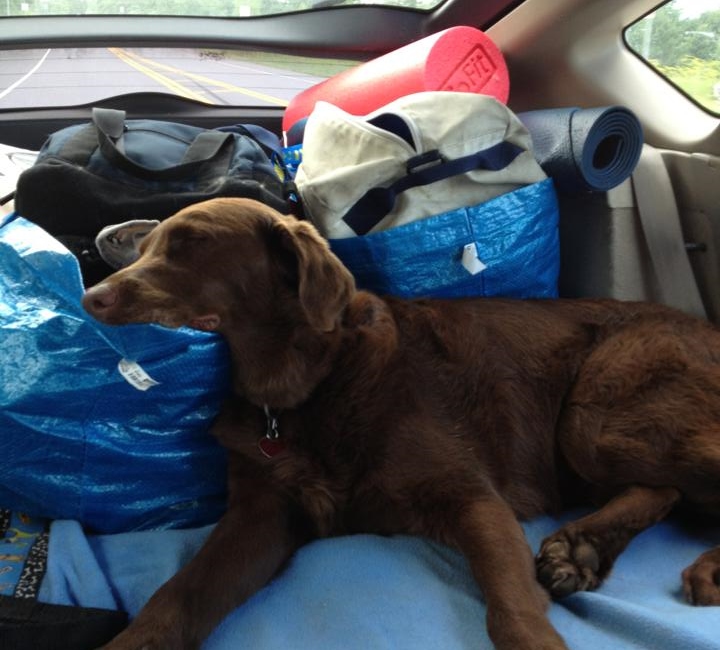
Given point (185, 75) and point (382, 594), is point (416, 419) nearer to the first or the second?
point (382, 594)

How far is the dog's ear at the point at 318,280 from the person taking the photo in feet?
5.51

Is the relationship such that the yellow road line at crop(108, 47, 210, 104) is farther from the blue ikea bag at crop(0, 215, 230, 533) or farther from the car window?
the car window

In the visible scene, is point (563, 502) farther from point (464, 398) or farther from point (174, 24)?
point (174, 24)

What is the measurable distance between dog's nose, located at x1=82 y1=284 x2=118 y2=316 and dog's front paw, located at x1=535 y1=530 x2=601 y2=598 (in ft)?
3.66

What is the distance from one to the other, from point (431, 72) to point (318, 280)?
4.29 ft

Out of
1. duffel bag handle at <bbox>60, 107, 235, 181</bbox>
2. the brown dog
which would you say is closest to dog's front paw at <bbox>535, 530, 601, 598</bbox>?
→ the brown dog

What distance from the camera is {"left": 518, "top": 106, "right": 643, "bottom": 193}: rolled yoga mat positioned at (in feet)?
7.77

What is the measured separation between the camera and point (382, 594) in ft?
5.49

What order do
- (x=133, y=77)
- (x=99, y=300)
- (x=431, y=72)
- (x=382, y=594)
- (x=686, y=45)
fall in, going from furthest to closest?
(x=133, y=77)
(x=686, y=45)
(x=431, y=72)
(x=382, y=594)
(x=99, y=300)

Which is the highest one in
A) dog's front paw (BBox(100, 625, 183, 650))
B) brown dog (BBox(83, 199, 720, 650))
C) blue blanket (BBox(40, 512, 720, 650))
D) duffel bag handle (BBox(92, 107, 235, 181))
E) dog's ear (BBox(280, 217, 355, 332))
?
duffel bag handle (BBox(92, 107, 235, 181))

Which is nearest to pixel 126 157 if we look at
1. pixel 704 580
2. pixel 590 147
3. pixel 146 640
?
pixel 146 640

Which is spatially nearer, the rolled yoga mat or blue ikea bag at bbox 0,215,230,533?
blue ikea bag at bbox 0,215,230,533

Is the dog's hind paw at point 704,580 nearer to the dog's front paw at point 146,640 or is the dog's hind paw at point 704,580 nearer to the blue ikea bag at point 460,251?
the blue ikea bag at point 460,251

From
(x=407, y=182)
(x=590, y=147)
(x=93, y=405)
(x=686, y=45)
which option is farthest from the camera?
(x=686, y=45)
